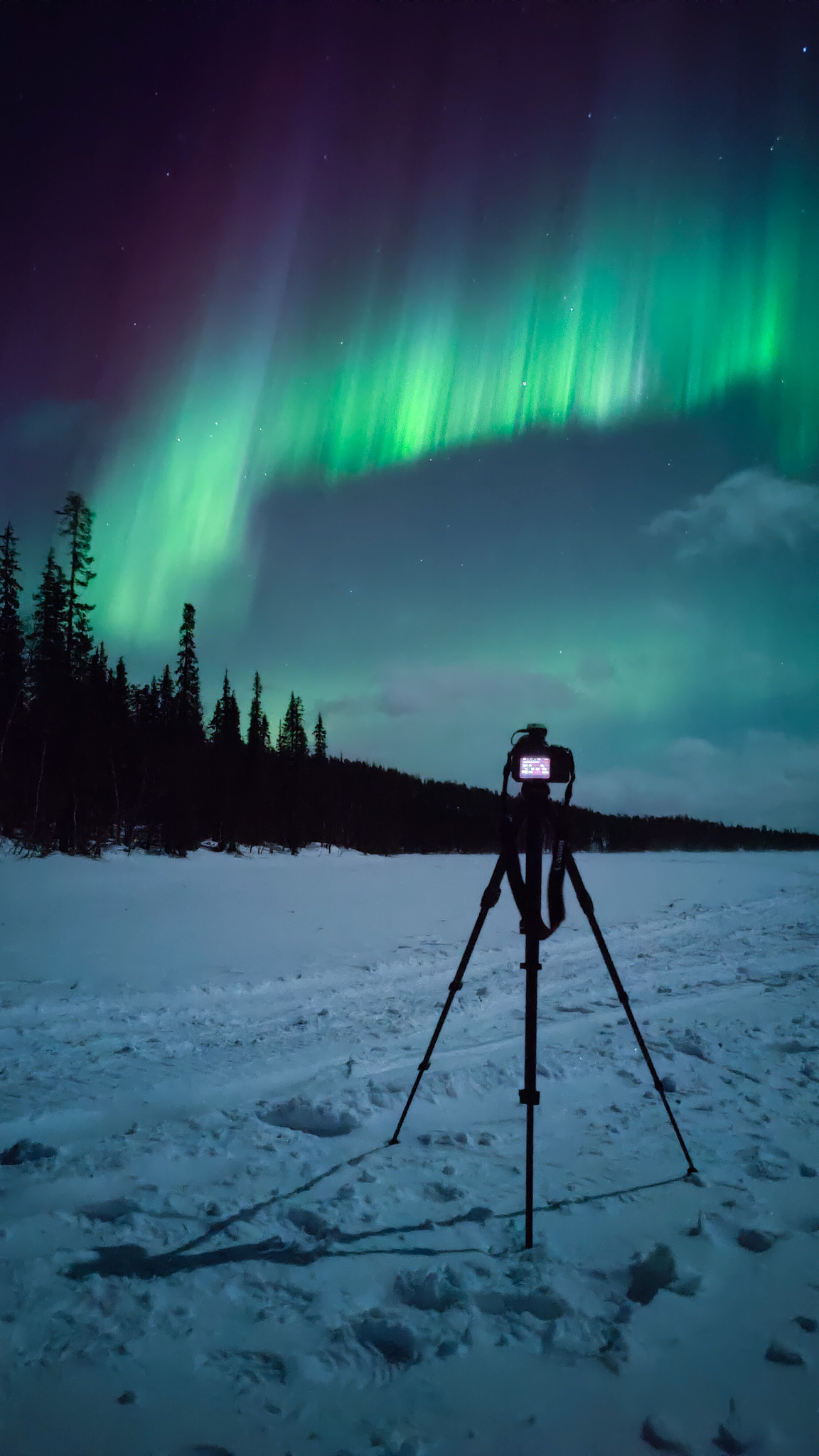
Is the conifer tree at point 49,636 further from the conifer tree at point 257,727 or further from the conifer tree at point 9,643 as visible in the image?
the conifer tree at point 257,727

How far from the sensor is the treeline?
25.1m

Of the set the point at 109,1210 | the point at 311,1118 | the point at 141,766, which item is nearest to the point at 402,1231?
the point at 311,1118

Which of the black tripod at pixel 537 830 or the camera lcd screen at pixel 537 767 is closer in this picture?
the black tripod at pixel 537 830

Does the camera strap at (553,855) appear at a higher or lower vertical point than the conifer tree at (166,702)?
lower

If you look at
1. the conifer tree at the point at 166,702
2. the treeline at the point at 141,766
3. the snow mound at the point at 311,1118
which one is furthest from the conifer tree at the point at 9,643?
the snow mound at the point at 311,1118

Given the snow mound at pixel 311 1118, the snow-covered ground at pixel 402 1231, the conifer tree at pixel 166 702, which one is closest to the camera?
the snow-covered ground at pixel 402 1231

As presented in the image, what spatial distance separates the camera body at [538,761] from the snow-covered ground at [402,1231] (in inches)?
98.1

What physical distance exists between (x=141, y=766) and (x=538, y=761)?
99.2ft

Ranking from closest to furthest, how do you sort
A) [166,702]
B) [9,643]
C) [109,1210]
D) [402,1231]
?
[402,1231] < [109,1210] < [9,643] < [166,702]

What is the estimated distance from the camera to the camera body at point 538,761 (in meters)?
3.75

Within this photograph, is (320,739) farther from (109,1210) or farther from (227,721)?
(109,1210)

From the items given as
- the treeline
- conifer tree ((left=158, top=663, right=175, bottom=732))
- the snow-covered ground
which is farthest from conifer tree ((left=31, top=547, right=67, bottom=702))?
the snow-covered ground

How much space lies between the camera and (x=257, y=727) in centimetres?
4897

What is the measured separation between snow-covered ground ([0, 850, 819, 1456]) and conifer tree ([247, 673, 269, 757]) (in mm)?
39886
